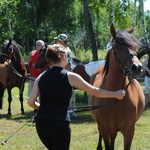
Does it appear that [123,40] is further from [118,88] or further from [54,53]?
[54,53]

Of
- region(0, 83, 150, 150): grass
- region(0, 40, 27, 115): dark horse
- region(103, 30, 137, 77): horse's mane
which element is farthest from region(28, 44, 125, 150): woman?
region(0, 40, 27, 115): dark horse

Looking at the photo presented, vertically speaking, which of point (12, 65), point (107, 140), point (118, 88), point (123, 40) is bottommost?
point (107, 140)

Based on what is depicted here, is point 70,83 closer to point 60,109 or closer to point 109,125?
point 60,109

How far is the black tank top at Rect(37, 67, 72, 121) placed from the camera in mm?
3434

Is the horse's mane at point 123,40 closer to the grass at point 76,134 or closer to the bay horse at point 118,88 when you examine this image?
the bay horse at point 118,88

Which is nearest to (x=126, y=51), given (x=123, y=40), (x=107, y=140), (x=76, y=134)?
(x=123, y=40)

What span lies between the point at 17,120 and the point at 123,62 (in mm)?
5924

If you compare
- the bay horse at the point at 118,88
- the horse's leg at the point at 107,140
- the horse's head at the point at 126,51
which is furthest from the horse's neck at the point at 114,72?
the horse's leg at the point at 107,140

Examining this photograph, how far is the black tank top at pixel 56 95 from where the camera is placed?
3.43 metres

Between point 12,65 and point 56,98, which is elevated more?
point 56,98

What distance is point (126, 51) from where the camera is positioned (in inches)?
163

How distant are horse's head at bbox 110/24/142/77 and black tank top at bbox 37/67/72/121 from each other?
0.82 metres

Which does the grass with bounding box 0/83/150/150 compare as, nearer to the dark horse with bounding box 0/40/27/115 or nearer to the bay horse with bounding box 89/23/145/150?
the dark horse with bounding box 0/40/27/115

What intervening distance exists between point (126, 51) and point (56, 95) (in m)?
1.14
